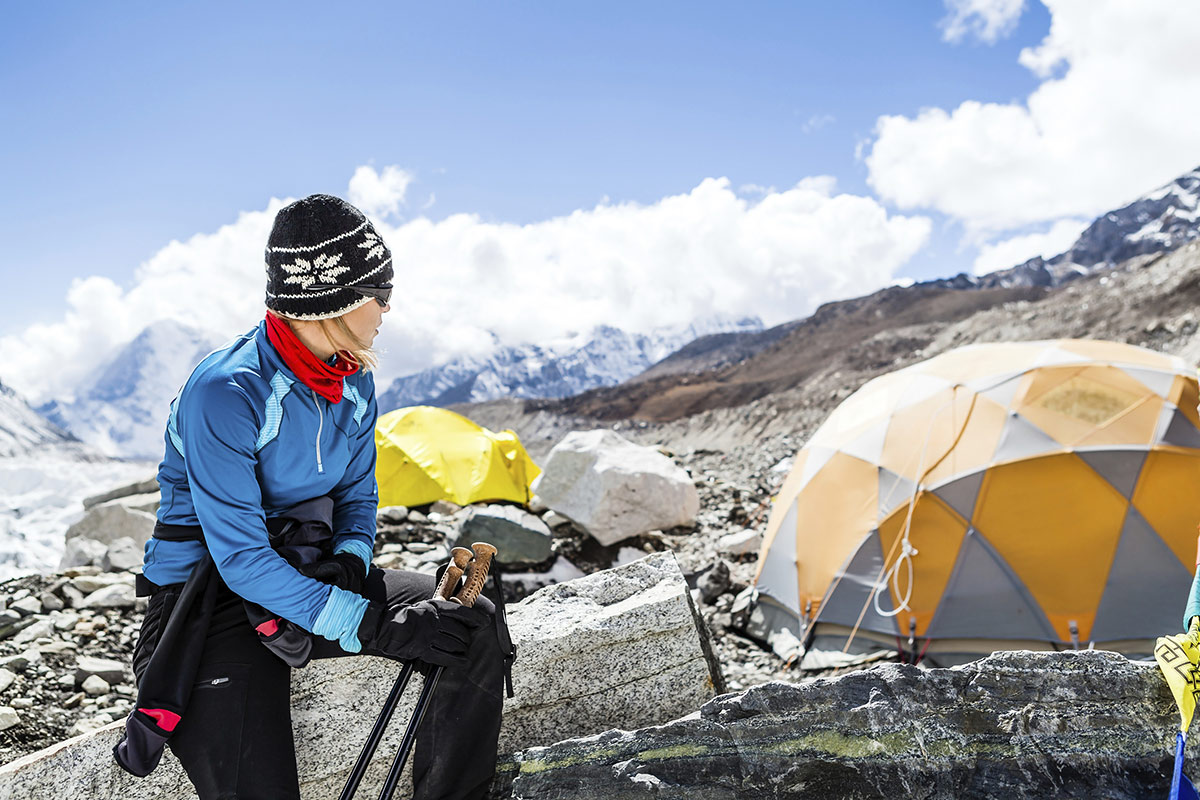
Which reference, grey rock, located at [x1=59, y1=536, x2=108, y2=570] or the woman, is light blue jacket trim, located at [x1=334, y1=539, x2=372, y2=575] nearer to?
the woman

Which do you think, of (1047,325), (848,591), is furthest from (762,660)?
(1047,325)

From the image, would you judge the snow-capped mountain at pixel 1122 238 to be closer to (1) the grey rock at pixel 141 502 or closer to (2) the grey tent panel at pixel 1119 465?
(2) the grey tent panel at pixel 1119 465

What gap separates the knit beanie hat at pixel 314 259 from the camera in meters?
2.42

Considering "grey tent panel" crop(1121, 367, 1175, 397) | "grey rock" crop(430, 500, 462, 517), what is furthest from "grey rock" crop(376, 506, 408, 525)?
"grey tent panel" crop(1121, 367, 1175, 397)

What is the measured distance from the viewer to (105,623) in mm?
6277

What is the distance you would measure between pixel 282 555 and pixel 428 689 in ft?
2.32

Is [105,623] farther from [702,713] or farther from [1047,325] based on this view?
[1047,325]

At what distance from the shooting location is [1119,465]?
5.71 m

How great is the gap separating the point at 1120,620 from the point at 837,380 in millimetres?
34874

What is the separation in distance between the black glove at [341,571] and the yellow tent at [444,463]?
883 cm

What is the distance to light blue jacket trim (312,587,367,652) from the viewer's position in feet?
7.66

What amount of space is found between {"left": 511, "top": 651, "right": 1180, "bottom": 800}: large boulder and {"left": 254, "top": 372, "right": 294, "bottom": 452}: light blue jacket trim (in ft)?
5.44

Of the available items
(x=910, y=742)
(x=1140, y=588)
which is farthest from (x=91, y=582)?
(x=1140, y=588)

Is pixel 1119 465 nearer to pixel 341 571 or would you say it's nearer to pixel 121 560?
pixel 341 571
